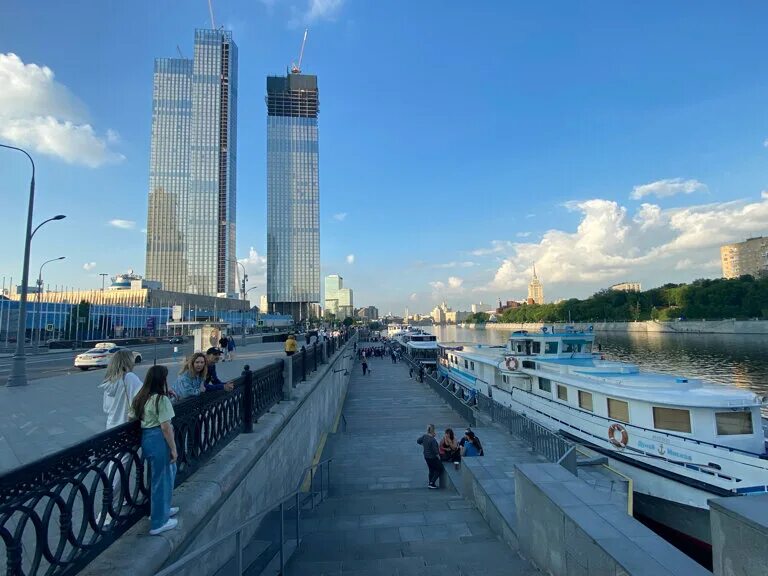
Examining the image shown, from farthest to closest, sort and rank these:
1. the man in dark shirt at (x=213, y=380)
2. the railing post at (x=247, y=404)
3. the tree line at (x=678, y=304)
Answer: the tree line at (x=678, y=304)
the railing post at (x=247, y=404)
the man in dark shirt at (x=213, y=380)

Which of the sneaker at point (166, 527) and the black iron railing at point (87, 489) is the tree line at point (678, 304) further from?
the sneaker at point (166, 527)

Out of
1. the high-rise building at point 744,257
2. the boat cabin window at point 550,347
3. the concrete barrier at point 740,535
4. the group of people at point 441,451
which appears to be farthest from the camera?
the high-rise building at point 744,257

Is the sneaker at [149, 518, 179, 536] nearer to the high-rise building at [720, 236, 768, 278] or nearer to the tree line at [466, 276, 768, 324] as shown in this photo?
the tree line at [466, 276, 768, 324]

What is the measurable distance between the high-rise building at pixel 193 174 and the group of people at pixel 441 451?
11919 centimetres

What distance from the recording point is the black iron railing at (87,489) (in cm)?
225

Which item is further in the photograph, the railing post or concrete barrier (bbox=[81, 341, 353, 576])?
the railing post

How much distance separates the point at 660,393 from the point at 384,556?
959cm

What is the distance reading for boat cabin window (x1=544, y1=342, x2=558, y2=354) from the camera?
730 inches

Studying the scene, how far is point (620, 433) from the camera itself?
11.9 metres

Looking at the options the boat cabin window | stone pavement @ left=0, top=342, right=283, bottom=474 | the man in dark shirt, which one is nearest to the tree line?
the boat cabin window

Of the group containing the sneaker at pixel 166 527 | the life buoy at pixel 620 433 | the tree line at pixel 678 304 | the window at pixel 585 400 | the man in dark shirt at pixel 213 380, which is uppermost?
the tree line at pixel 678 304

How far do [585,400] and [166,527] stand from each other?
13571mm

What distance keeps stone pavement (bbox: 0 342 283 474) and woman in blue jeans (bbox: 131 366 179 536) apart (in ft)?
5.84

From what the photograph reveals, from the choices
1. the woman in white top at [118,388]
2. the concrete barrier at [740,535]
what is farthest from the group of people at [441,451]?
the concrete barrier at [740,535]
